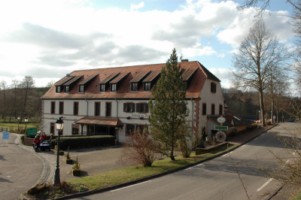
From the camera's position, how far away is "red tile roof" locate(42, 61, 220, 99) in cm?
3906

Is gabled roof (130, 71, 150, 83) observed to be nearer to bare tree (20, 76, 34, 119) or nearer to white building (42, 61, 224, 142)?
white building (42, 61, 224, 142)

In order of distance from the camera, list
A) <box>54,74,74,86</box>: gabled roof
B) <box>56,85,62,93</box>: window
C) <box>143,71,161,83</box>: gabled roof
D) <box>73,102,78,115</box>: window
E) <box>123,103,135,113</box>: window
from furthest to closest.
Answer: <box>54,74,74,86</box>: gabled roof → <box>56,85,62,93</box>: window → <box>73,102,78,115</box>: window → <box>123,103,135,113</box>: window → <box>143,71,161,83</box>: gabled roof

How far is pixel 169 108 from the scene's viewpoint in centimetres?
2445

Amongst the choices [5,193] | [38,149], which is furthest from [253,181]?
[38,149]

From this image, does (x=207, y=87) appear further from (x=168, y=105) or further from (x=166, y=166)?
(x=166, y=166)

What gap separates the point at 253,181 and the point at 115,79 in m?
30.1

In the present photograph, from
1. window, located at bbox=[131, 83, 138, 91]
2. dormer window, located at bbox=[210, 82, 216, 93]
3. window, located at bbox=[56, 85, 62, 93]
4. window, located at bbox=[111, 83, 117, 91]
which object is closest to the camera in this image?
dormer window, located at bbox=[210, 82, 216, 93]

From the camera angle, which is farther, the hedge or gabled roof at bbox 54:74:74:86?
gabled roof at bbox 54:74:74:86

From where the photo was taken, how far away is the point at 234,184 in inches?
679

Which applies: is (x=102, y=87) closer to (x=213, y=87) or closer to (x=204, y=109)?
(x=213, y=87)

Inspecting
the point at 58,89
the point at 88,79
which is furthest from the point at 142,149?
the point at 58,89

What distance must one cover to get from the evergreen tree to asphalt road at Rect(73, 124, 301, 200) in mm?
3046

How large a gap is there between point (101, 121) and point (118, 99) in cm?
359

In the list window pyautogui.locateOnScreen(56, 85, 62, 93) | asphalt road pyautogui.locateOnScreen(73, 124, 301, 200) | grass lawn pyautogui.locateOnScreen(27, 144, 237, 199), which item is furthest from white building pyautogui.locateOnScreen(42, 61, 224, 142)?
asphalt road pyautogui.locateOnScreen(73, 124, 301, 200)
